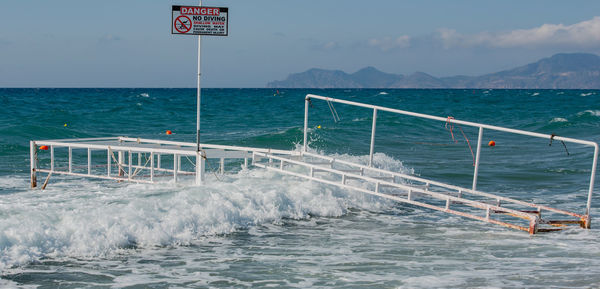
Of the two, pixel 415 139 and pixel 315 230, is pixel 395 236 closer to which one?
pixel 315 230

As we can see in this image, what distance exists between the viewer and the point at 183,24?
9930 mm

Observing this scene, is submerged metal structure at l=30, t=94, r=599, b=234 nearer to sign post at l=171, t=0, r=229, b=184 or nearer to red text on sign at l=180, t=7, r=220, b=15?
sign post at l=171, t=0, r=229, b=184

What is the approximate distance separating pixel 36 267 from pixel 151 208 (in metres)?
2.39

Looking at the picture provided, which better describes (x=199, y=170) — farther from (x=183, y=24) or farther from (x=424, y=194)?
(x=424, y=194)

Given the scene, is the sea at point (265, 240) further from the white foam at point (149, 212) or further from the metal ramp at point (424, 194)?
the metal ramp at point (424, 194)

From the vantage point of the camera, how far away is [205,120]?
43.2 m

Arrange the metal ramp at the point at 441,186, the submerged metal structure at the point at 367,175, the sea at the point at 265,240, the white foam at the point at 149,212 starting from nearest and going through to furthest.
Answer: the sea at the point at 265,240 → the white foam at the point at 149,212 → the metal ramp at the point at 441,186 → the submerged metal structure at the point at 367,175

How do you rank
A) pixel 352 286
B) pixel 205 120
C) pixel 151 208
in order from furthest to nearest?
1. pixel 205 120
2. pixel 151 208
3. pixel 352 286

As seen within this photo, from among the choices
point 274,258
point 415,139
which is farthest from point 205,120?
point 274,258

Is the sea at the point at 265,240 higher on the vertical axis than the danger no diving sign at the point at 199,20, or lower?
lower

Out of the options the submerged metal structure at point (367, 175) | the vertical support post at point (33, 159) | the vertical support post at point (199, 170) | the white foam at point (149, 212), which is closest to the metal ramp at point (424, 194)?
the submerged metal structure at point (367, 175)

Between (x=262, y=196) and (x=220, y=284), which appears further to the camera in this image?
(x=262, y=196)

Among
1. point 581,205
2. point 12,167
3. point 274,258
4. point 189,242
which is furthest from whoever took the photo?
point 12,167

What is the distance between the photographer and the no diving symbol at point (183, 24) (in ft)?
32.5
